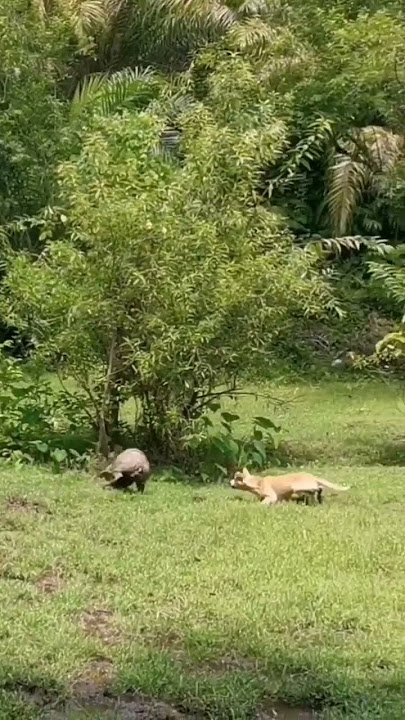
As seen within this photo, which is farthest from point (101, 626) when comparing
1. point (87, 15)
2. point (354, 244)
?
point (87, 15)

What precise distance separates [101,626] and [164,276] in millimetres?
3113

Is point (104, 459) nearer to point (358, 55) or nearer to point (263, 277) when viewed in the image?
point (263, 277)

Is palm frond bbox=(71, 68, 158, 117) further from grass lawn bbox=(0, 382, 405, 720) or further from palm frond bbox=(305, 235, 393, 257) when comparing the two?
grass lawn bbox=(0, 382, 405, 720)

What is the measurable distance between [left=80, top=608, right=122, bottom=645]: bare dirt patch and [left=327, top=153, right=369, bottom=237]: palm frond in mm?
9815

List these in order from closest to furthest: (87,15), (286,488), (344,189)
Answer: (286,488)
(344,189)
(87,15)

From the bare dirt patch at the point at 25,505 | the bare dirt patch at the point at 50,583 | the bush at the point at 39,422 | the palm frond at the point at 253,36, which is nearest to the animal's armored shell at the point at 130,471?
the bare dirt patch at the point at 25,505

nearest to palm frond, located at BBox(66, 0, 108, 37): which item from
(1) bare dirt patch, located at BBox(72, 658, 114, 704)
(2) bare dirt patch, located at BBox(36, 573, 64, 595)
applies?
(2) bare dirt patch, located at BBox(36, 573, 64, 595)

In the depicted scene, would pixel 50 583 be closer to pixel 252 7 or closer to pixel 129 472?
pixel 129 472

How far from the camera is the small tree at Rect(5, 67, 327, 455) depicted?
264 inches

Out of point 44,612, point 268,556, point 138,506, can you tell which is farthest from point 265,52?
point 44,612

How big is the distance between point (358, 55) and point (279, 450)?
3.72 meters

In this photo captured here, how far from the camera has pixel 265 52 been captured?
40.0ft

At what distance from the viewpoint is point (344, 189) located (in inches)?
520

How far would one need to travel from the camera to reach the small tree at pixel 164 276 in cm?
670
